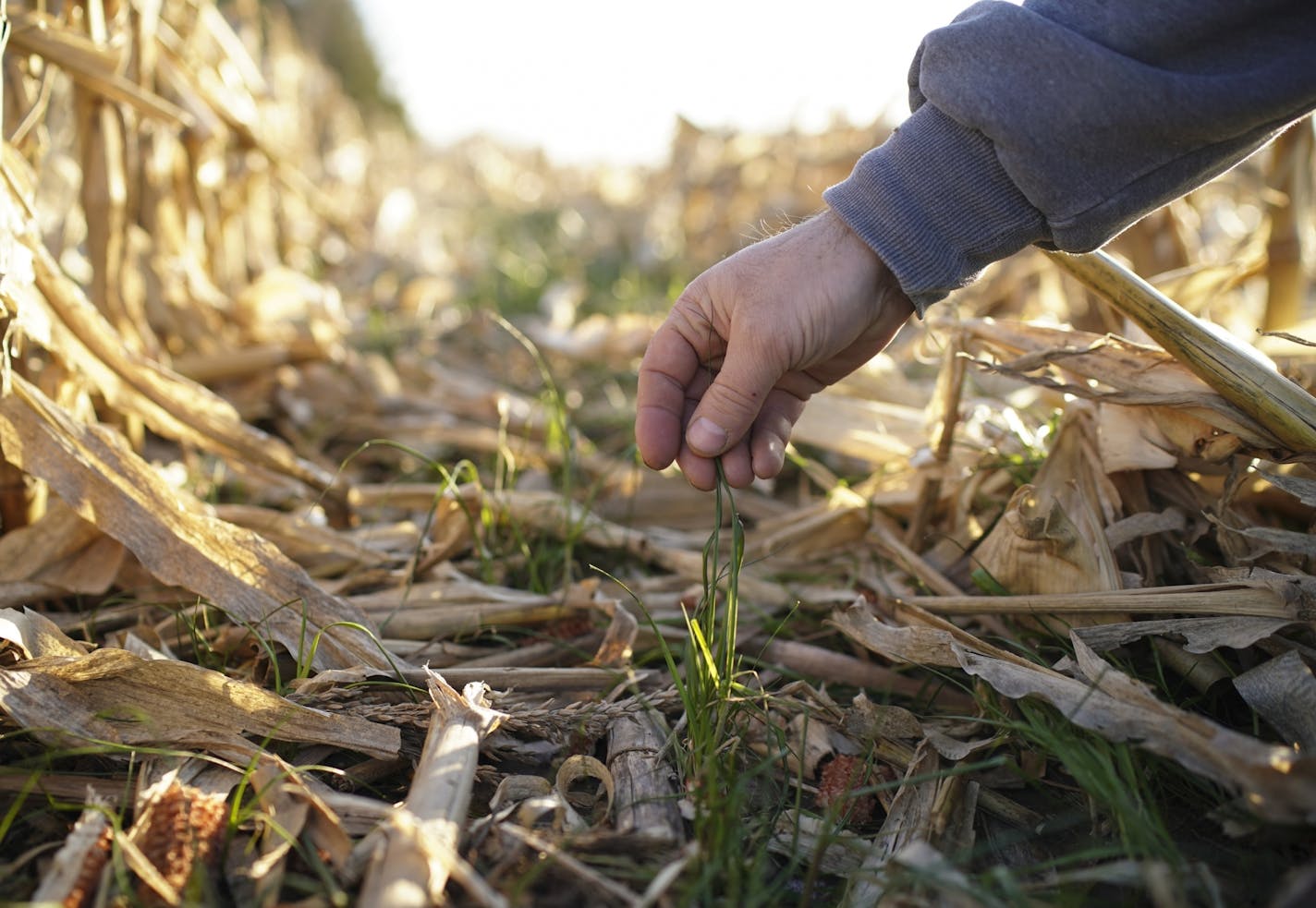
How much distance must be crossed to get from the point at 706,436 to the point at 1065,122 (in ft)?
2.29

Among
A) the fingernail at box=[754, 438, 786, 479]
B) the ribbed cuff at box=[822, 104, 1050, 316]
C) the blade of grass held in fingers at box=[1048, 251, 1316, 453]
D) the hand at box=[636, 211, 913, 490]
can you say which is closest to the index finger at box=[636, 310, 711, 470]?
the hand at box=[636, 211, 913, 490]

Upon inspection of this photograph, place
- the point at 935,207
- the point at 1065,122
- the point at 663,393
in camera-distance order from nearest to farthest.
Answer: the point at 1065,122 → the point at 935,207 → the point at 663,393

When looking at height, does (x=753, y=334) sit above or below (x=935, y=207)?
below

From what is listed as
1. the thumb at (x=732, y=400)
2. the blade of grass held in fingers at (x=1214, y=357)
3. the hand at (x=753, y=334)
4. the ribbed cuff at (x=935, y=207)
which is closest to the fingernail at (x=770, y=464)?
the hand at (x=753, y=334)

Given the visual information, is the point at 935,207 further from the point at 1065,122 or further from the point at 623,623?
the point at 623,623

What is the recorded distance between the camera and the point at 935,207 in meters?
1.40

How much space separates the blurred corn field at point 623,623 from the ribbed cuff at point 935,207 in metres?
0.33

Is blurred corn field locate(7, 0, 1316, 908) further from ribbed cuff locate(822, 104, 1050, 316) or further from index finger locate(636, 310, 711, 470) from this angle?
ribbed cuff locate(822, 104, 1050, 316)

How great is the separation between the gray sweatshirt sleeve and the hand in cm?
7

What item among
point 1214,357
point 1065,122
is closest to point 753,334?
point 1065,122

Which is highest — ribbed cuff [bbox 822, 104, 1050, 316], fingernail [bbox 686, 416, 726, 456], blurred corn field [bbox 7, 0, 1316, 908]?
ribbed cuff [bbox 822, 104, 1050, 316]

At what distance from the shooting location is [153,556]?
5.05 ft

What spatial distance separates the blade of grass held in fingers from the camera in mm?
1437

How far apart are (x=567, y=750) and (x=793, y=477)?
1.35 meters
